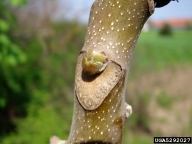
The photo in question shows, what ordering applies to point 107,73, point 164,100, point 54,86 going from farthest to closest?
point 164,100
point 54,86
point 107,73

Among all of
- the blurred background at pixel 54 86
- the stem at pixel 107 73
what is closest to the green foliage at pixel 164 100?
the blurred background at pixel 54 86

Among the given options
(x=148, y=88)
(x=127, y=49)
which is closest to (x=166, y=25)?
(x=148, y=88)

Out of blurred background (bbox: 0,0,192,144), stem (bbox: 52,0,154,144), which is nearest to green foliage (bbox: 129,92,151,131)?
blurred background (bbox: 0,0,192,144)

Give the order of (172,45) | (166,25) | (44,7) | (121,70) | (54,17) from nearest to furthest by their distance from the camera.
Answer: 1. (121,70)
2. (44,7)
3. (54,17)
4. (172,45)
5. (166,25)

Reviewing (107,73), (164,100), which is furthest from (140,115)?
(107,73)

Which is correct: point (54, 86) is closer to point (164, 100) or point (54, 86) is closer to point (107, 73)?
point (164, 100)

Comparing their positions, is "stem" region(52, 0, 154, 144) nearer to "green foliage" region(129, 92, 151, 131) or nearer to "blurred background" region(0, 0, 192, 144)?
"blurred background" region(0, 0, 192, 144)

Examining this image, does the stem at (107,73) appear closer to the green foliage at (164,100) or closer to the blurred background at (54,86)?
the blurred background at (54,86)

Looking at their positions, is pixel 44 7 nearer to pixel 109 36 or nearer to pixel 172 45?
pixel 109 36
